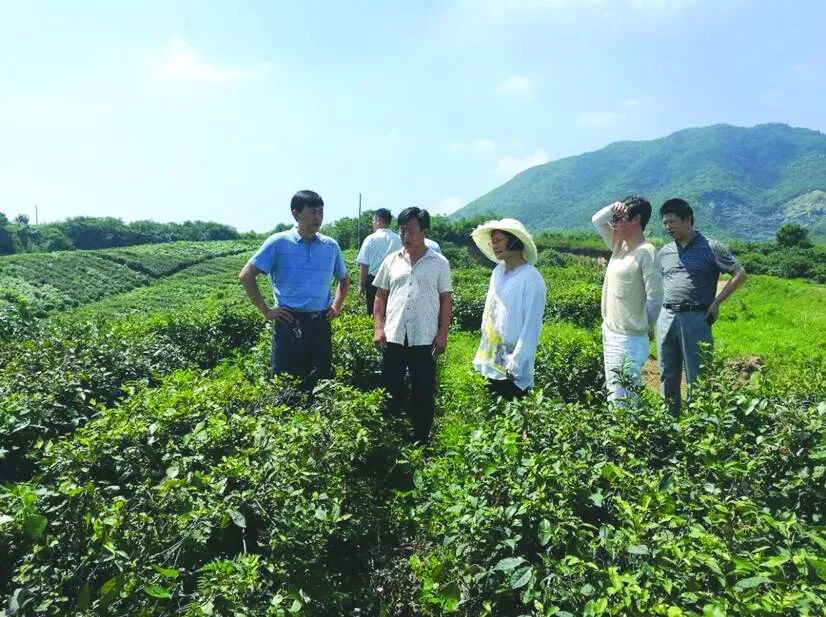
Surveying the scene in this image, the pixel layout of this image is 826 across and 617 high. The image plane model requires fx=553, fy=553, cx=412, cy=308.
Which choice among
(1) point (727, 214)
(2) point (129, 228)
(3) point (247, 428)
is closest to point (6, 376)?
(3) point (247, 428)

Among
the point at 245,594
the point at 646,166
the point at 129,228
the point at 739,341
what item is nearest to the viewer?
the point at 245,594

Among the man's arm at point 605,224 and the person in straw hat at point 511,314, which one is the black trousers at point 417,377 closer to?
the person in straw hat at point 511,314

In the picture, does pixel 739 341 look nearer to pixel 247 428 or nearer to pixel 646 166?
pixel 247 428

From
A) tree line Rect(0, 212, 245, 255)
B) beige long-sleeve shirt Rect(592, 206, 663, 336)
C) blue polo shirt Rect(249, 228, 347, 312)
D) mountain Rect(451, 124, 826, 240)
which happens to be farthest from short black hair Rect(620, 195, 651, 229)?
mountain Rect(451, 124, 826, 240)

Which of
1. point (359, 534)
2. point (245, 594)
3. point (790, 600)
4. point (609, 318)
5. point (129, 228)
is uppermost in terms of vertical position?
point (129, 228)

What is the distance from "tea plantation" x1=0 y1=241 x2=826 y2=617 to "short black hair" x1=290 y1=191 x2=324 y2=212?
1.42 meters

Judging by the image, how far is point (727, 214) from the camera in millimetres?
116062

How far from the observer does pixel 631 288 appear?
136 inches

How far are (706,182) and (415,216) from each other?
15357cm

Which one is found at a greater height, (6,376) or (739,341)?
(6,376)

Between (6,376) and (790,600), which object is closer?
(790,600)

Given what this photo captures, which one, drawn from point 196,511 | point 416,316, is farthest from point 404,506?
point 416,316

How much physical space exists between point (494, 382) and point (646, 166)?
190m

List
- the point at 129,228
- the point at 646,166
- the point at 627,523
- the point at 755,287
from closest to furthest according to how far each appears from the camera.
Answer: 1. the point at 627,523
2. the point at 755,287
3. the point at 129,228
4. the point at 646,166
